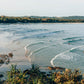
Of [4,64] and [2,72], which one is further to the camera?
[4,64]

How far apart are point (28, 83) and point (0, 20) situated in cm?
6178

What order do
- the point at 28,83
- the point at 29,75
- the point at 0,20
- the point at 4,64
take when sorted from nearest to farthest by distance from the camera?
the point at 28,83
the point at 29,75
the point at 4,64
the point at 0,20

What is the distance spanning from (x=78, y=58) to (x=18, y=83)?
8.65 m

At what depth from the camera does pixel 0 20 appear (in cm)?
6625

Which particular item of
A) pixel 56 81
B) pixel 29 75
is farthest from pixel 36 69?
pixel 56 81

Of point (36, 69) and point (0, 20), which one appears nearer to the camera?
point (36, 69)

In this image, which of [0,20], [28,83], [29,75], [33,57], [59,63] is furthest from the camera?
[0,20]

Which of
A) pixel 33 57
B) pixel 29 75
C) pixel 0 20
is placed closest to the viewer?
pixel 29 75

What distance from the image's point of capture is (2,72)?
10.1m

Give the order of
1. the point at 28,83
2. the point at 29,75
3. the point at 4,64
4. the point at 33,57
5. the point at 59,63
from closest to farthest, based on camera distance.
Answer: the point at 28,83 → the point at 29,75 → the point at 4,64 → the point at 59,63 → the point at 33,57

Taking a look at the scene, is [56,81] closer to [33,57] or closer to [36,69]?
[36,69]

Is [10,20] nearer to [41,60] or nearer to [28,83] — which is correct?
[41,60]

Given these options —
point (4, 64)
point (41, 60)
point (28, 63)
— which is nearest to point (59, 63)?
point (41, 60)

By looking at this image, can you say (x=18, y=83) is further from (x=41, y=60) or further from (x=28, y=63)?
(x=41, y=60)
